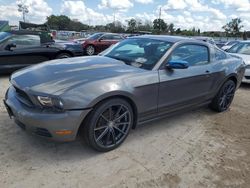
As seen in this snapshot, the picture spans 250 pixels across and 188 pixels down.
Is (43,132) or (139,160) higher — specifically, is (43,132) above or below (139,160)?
above

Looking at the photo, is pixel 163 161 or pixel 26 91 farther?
pixel 163 161

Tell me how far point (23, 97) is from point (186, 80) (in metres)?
2.37

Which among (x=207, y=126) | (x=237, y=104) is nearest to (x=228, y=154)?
(x=207, y=126)

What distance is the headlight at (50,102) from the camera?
288 cm

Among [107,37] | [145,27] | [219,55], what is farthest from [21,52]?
[145,27]

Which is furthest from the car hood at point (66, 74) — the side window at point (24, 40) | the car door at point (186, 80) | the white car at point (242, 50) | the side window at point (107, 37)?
→ the side window at point (107, 37)

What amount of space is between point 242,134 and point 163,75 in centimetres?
172

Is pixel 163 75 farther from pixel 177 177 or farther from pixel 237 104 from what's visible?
pixel 237 104

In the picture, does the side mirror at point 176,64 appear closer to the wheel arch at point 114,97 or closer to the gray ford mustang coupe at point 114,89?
the gray ford mustang coupe at point 114,89

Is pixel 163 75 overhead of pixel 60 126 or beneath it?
overhead

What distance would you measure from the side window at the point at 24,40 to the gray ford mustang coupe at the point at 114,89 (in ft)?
13.3

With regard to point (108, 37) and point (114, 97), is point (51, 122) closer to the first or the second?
point (114, 97)

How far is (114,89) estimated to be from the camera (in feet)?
10.4

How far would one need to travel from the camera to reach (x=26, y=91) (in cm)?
305
